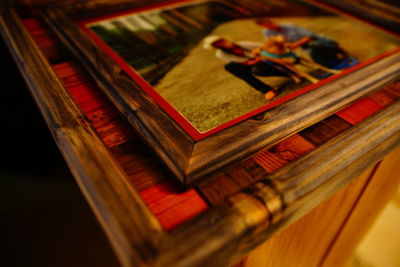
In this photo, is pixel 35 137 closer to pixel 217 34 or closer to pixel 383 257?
pixel 217 34

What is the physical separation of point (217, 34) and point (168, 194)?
24.6 inches

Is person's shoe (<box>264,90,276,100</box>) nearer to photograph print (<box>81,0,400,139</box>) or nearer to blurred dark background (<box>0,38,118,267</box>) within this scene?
photograph print (<box>81,0,400,139</box>)

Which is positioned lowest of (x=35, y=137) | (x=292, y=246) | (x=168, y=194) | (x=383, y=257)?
(x=383, y=257)

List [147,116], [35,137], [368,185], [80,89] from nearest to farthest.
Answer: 1. [147,116]
2. [80,89]
3. [368,185]
4. [35,137]

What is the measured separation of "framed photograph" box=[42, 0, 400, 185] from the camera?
568 mm

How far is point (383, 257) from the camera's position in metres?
1.58

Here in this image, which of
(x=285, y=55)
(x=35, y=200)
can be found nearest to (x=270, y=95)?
(x=285, y=55)

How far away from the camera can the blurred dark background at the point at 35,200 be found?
1.28 m

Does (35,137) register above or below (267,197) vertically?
below

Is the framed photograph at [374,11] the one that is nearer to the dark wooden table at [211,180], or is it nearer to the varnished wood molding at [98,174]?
the dark wooden table at [211,180]

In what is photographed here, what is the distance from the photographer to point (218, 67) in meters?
0.79

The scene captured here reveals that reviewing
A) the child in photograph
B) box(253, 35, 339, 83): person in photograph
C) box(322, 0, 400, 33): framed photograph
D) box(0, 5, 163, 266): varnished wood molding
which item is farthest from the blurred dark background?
box(322, 0, 400, 33): framed photograph

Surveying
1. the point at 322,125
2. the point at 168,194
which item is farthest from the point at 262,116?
the point at 168,194

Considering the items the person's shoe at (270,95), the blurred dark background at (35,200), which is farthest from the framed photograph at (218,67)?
the blurred dark background at (35,200)
